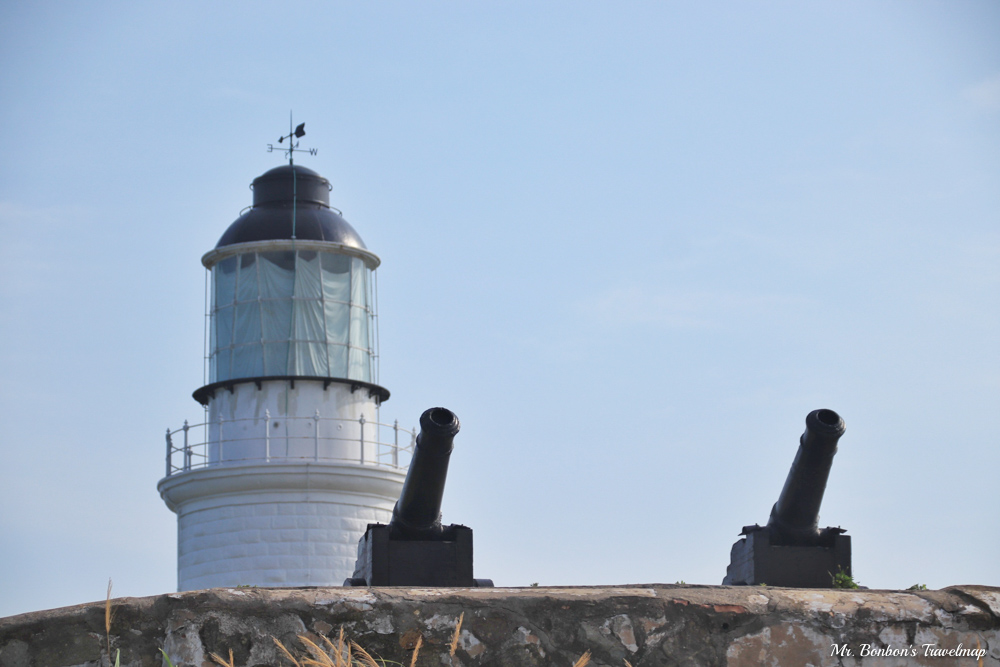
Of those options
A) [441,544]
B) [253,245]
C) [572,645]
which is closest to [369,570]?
[441,544]

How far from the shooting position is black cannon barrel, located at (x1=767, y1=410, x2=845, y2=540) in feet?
30.9

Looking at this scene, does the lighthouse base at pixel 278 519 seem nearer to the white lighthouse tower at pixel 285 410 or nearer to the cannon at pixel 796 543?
the white lighthouse tower at pixel 285 410

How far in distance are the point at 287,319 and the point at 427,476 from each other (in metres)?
8.48

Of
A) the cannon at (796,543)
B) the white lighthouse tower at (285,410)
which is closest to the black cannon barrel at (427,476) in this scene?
the cannon at (796,543)

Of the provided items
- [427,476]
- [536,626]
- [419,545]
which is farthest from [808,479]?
[536,626]

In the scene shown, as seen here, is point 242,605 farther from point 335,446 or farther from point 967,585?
point 335,446

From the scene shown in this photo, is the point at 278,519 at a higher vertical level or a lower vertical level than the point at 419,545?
higher

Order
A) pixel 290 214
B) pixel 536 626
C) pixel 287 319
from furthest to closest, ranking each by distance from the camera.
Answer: pixel 290 214 → pixel 287 319 → pixel 536 626

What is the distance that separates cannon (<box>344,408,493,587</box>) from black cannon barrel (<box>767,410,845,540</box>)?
2.33m

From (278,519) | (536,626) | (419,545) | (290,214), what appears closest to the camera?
(536,626)

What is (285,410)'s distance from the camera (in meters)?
17.7

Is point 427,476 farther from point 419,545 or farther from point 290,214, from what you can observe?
point 290,214

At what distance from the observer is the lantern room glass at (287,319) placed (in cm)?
1797

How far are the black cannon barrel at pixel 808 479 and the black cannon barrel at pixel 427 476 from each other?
2441 millimetres
